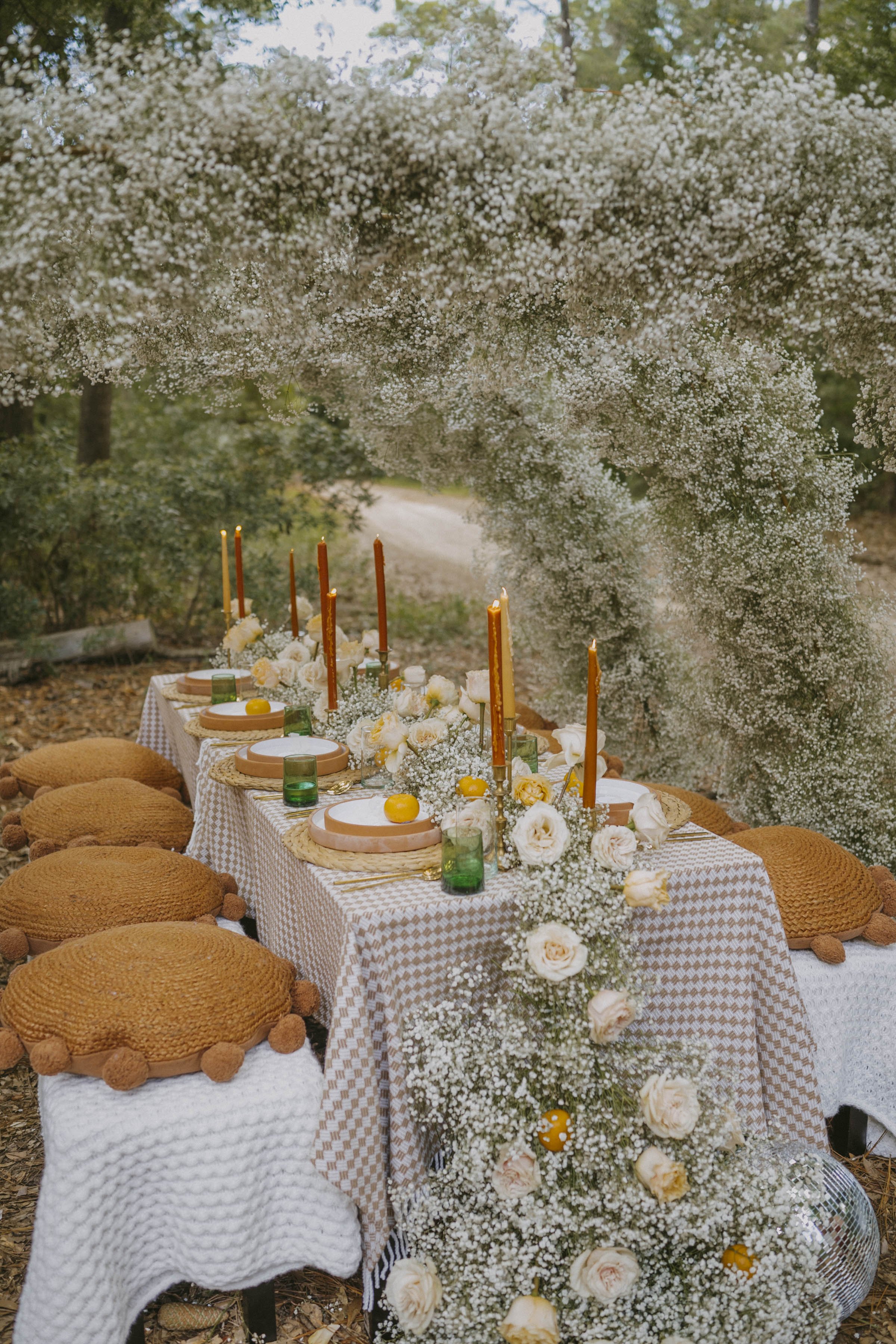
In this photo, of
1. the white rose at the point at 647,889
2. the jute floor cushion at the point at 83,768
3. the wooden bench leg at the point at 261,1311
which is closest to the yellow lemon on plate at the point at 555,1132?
the white rose at the point at 647,889

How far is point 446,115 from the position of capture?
2426 mm

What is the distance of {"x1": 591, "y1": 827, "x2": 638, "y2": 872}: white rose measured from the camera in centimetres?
210

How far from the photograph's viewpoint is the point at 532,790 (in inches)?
88.7

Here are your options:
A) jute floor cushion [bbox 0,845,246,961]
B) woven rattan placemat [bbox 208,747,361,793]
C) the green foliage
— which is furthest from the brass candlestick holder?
the green foliage

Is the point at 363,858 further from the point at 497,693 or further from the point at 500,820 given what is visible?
the point at 497,693

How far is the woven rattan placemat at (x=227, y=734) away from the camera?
344cm

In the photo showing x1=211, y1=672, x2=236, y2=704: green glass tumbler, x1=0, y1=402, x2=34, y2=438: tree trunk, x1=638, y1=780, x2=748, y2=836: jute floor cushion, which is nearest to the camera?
x1=638, y1=780, x2=748, y2=836: jute floor cushion

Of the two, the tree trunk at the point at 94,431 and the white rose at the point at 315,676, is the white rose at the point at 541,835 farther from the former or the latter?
the tree trunk at the point at 94,431

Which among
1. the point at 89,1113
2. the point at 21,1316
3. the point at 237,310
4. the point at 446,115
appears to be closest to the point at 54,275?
the point at 237,310

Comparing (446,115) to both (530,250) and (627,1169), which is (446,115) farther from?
(627,1169)

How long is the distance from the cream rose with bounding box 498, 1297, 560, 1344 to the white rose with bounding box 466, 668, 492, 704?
1408 mm

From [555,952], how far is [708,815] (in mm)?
1615

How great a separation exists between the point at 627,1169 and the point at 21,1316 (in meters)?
1.19

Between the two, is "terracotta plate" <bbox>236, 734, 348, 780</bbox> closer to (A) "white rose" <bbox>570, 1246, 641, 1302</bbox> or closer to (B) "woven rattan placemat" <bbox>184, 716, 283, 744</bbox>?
(B) "woven rattan placemat" <bbox>184, 716, 283, 744</bbox>
